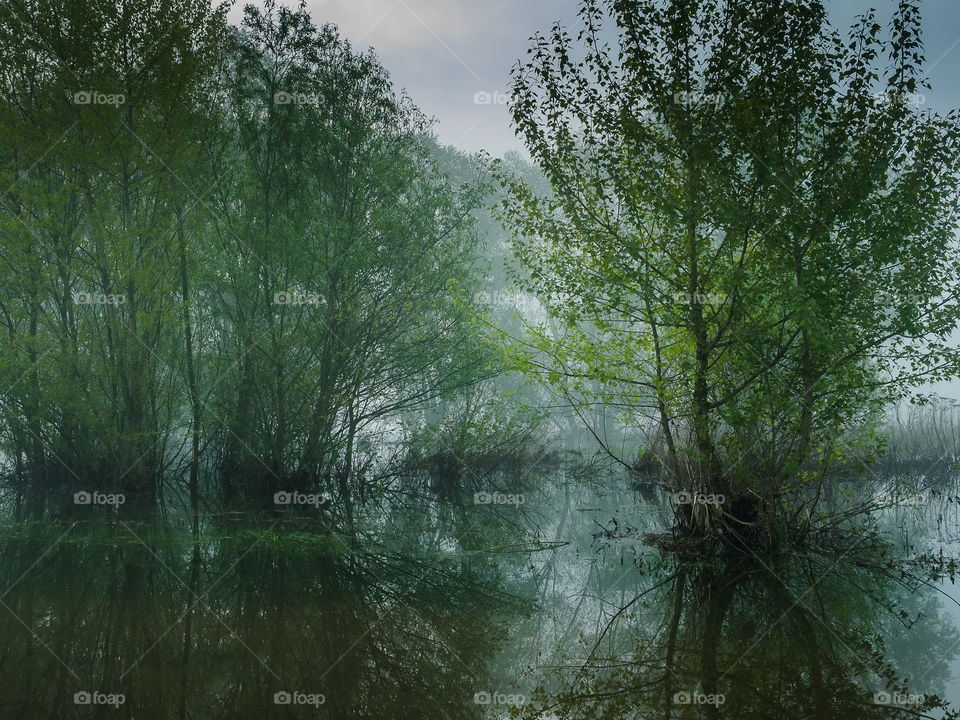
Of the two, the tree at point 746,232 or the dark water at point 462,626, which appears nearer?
the dark water at point 462,626

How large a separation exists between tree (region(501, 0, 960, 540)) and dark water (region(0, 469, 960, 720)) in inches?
58.9

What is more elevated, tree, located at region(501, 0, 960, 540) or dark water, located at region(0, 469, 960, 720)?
tree, located at region(501, 0, 960, 540)

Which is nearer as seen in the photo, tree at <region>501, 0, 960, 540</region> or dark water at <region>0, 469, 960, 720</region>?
dark water at <region>0, 469, 960, 720</region>

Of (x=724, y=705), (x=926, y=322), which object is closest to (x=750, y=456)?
(x=926, y=322)

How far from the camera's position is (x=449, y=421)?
1705cm

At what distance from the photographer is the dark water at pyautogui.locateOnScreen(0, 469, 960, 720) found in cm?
454

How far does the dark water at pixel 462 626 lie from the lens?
4.54 meters

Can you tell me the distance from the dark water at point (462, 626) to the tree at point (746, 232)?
1496mm

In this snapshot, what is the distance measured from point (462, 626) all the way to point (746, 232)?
16.3 ft

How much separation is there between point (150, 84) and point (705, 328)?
10.5 m

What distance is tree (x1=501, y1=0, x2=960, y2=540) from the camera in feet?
25.3

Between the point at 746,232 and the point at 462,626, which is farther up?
the point at 746,232

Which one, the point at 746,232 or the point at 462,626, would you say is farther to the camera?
the point at 746,232

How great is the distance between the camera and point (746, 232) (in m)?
7.98
